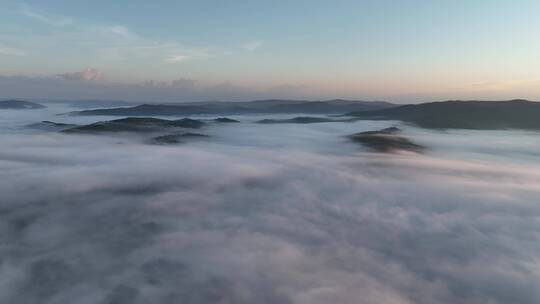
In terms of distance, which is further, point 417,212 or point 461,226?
point 417,212

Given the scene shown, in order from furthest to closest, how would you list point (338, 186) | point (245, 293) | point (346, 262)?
point (338, 186) → point (346, 262) → point (245, 293)

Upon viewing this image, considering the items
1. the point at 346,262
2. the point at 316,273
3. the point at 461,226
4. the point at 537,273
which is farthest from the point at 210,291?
the point at 461,226

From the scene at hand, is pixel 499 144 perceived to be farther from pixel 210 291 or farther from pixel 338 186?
pixel 210 291

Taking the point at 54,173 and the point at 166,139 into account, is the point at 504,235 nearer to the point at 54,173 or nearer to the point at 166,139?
the point at 54,173

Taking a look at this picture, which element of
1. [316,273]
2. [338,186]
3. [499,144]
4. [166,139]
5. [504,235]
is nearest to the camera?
[316,273]

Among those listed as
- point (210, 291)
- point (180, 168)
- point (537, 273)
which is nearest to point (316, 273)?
point (210, 291)

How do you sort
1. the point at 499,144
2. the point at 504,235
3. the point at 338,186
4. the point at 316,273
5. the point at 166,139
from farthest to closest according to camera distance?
the point at 499,144
the point at 166,139
the point at 338,186
the point at 504,235
the point at 316,273

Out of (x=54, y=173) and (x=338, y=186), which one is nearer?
(x=338, y=186)

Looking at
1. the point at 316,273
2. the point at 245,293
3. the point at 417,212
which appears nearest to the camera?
the point at 245,293
